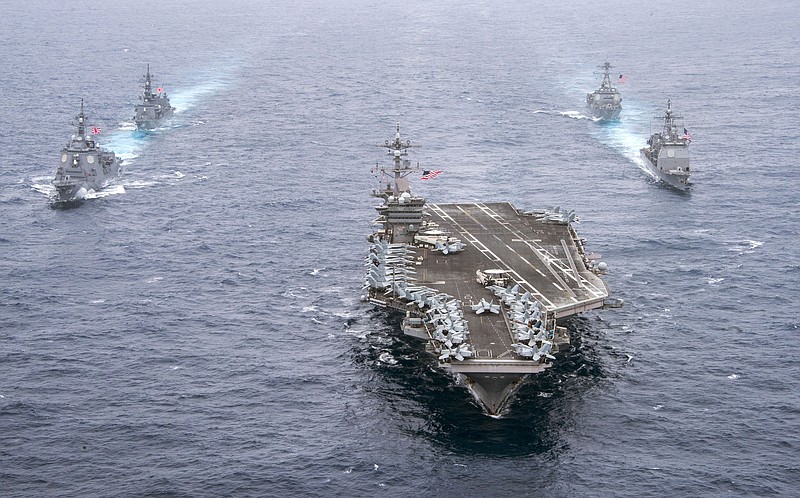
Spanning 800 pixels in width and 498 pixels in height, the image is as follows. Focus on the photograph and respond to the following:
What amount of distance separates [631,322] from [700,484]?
81.1 feet

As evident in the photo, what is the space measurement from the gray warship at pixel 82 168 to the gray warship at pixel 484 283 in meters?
39.5

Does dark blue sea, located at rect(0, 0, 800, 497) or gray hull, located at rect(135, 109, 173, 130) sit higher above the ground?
gray hull, located at rect(135, 109, 173, 130)

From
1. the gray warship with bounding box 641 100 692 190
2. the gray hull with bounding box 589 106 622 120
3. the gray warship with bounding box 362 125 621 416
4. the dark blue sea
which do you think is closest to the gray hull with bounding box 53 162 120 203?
the dark blue sea

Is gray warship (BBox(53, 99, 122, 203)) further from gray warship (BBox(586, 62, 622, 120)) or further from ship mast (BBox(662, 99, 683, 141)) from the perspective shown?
gray warship (BBox(586, 62, 622, 120))

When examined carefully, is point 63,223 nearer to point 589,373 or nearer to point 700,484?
point 589,373

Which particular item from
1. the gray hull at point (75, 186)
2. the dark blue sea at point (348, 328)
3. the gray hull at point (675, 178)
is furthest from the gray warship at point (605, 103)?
the gray hull at point (75, 186)

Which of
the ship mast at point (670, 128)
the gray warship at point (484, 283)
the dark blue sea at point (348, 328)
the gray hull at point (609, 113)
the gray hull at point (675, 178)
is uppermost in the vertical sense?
the ship mast at point (670, 128)

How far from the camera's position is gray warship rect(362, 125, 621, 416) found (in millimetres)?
76062

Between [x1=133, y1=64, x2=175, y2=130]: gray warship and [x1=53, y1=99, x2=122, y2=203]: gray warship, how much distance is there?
22635mm

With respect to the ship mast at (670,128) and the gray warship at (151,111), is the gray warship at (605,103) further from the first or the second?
the gray warship at (151,111)

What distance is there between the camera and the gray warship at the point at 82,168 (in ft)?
416

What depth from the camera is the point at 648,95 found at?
602ft

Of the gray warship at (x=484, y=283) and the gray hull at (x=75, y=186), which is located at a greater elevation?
the gray warship at (x=484, y=283)

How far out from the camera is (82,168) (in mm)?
130625
